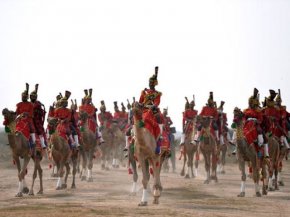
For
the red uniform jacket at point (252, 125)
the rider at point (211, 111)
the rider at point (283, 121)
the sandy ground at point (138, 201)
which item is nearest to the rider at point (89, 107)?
the sandy ground at point (138, 201)

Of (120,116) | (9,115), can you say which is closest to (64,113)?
(9,115)

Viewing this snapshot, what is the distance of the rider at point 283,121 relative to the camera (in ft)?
89.7

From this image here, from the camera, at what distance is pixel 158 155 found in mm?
20609

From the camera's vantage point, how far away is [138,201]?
2144 cm

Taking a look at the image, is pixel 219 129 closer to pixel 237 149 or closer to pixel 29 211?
pixel 237 149

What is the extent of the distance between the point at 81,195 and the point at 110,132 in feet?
61.4

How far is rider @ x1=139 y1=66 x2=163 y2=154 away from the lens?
67.2 feet

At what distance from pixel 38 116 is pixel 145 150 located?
6.55m

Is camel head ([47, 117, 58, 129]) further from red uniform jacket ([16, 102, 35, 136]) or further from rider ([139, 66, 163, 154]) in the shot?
rider ([139, 66, 163, 154])

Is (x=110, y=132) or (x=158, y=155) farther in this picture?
(x=110, y=132)

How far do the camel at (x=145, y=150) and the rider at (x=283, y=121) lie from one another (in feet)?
26.8

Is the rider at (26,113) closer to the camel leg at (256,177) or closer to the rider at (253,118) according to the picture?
the rider at (253,118)

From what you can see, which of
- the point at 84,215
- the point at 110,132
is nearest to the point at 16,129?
the point at 84,215

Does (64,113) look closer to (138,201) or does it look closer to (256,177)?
(138,201)
